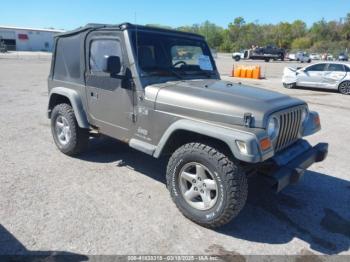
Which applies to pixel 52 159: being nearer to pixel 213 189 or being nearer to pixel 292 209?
pixel 213 189

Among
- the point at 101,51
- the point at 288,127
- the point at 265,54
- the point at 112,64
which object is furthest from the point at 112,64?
the point at 265,54

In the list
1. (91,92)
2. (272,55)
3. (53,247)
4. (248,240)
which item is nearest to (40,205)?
(53,247)

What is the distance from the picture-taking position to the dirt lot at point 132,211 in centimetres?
328

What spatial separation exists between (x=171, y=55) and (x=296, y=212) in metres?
2.60

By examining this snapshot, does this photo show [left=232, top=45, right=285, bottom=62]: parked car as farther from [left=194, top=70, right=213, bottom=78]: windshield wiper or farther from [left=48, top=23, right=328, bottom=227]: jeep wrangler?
[left=48, top=23, right=328, bottom=227]: jeep wrangler

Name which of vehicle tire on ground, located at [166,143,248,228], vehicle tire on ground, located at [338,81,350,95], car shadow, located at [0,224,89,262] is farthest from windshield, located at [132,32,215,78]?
vehicle tire on ground, located at [338,81,350,95]

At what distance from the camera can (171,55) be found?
15.0 feet

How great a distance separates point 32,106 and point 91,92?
5.79 metres

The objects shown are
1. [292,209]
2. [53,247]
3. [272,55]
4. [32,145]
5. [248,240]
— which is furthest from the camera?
[272,55]

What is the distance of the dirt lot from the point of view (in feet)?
10.8

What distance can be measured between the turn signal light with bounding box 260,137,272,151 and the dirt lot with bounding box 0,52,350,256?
100 cm

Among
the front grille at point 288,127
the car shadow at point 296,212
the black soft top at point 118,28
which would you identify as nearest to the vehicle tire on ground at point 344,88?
the car shadow at point 296,212

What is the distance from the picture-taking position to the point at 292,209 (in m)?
4.12

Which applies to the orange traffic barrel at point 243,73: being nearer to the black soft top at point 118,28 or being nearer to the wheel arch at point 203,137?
the black soft top at point 118,28
